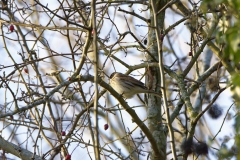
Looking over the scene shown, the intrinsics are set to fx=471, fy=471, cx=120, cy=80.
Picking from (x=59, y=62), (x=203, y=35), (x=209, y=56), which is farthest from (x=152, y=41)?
(x=59, y=62)

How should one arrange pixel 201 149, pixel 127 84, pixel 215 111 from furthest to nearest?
pixel 127 84 → pixel 215 111 → pixel 201 149

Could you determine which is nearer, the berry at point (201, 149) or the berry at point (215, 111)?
the berry at point (201, 149)

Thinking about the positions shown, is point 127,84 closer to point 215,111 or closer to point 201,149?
point 215,111

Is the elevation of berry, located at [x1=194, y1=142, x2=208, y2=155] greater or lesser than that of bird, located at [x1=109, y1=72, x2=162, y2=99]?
lesser

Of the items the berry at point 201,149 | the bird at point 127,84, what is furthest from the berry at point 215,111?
the bird at point 127,84

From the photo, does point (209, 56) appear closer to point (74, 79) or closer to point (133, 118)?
point (133, 118)

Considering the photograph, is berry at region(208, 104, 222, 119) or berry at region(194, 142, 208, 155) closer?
berry at region(194, 142, 208, 155)

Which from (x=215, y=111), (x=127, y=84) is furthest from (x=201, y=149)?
(x=127, y=84)

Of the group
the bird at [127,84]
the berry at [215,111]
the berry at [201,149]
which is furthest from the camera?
the bird at [127,84]

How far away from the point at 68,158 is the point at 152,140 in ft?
3.25

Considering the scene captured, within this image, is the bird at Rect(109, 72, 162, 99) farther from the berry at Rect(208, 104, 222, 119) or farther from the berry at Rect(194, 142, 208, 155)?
the berry at Rect(194, 142, 208, 155)

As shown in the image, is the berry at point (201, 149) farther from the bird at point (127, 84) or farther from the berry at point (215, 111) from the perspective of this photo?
the bird at point (127, 84)

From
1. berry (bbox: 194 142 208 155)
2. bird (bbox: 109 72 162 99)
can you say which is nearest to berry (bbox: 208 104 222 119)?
berry (bbox: 194 142 208 155)

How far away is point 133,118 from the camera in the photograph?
4762 millimetres
